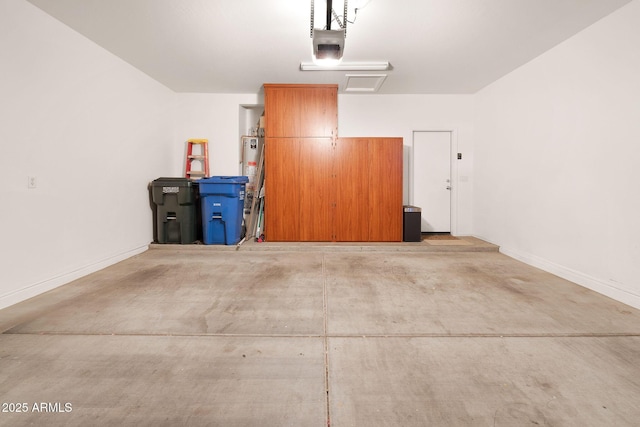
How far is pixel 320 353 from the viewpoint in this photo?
1871 mm

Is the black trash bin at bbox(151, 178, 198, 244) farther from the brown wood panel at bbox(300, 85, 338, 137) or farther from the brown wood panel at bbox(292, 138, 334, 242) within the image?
the brown wood panel at bbox(300, 85, 338, 137)

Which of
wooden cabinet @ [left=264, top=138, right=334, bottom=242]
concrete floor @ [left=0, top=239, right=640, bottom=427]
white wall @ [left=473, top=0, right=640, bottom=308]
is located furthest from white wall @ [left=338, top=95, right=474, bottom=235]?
concrete floor @ [left=0, top=239, right=640, bottom=427]

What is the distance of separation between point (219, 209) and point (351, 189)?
2285 millimetres

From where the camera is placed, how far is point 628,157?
2818 millimetres

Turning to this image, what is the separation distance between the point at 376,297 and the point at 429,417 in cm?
149

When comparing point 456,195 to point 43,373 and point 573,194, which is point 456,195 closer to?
point 573,194

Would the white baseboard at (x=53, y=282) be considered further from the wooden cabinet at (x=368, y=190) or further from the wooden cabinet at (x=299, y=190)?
the wooden cabinet at (x=368, y=190)

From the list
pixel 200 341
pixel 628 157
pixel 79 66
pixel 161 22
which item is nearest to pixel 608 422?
pixel 200 341

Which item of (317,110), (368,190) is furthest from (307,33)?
(368,190)

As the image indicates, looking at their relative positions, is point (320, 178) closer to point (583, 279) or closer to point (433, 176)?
point (433, 176)

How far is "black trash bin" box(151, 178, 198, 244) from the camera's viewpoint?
463 cm

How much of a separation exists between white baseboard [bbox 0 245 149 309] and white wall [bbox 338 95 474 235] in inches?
172

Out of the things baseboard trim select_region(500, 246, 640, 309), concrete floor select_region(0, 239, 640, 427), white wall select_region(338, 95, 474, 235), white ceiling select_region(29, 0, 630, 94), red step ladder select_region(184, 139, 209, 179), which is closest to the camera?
concrete floor select_region(0, 239, 640, 427)

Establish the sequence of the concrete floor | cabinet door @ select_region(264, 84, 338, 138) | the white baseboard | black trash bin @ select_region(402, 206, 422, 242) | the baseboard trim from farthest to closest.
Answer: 1. cabinet door @ select_region(264, 84, 338, 138)
2. black trash bin @ select_region(402, 206, 422, 242)
3. the baseboard trim
4. the white baseboard
5. the concrete floor
